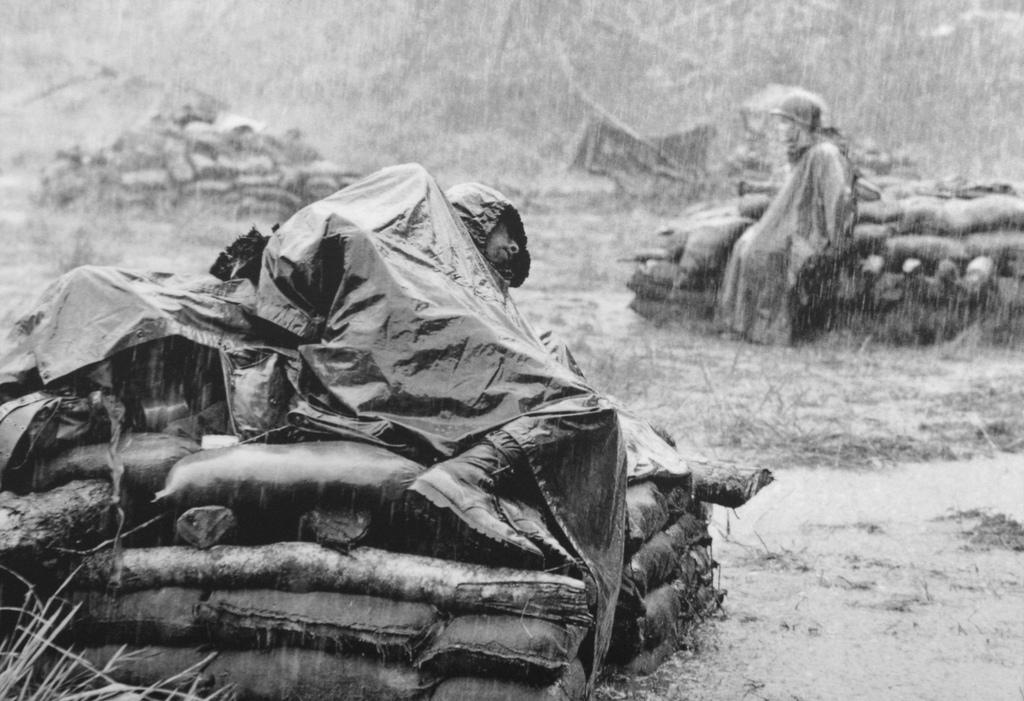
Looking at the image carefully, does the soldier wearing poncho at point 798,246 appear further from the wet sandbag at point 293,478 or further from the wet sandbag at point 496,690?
the wet sandbag at point 496,690

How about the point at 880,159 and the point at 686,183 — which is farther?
the point at 686,183

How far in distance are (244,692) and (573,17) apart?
84.1 feet

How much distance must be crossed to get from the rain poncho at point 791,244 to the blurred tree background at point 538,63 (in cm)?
1076

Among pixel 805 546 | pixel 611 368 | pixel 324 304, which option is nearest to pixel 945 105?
pixel 611 368

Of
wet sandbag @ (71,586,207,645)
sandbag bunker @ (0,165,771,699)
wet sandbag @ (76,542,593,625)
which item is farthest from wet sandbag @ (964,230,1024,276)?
wet sandbag @ (71,586,207,645)

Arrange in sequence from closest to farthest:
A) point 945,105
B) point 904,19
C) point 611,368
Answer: point 611,368 < point 945,105 < point 904,19

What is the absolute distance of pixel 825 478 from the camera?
7.18 meters

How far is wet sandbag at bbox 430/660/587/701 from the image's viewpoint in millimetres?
3133

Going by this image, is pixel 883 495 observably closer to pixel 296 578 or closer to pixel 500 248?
pixel 500 248

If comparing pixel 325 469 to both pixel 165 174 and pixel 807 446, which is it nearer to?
pixel 807 446

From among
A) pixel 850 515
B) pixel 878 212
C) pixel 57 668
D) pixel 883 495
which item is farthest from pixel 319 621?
pixel 878 212

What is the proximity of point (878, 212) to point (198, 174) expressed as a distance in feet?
29.6

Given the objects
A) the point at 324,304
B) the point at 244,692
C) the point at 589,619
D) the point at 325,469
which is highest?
the point at 324,304

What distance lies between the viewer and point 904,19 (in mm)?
27625
